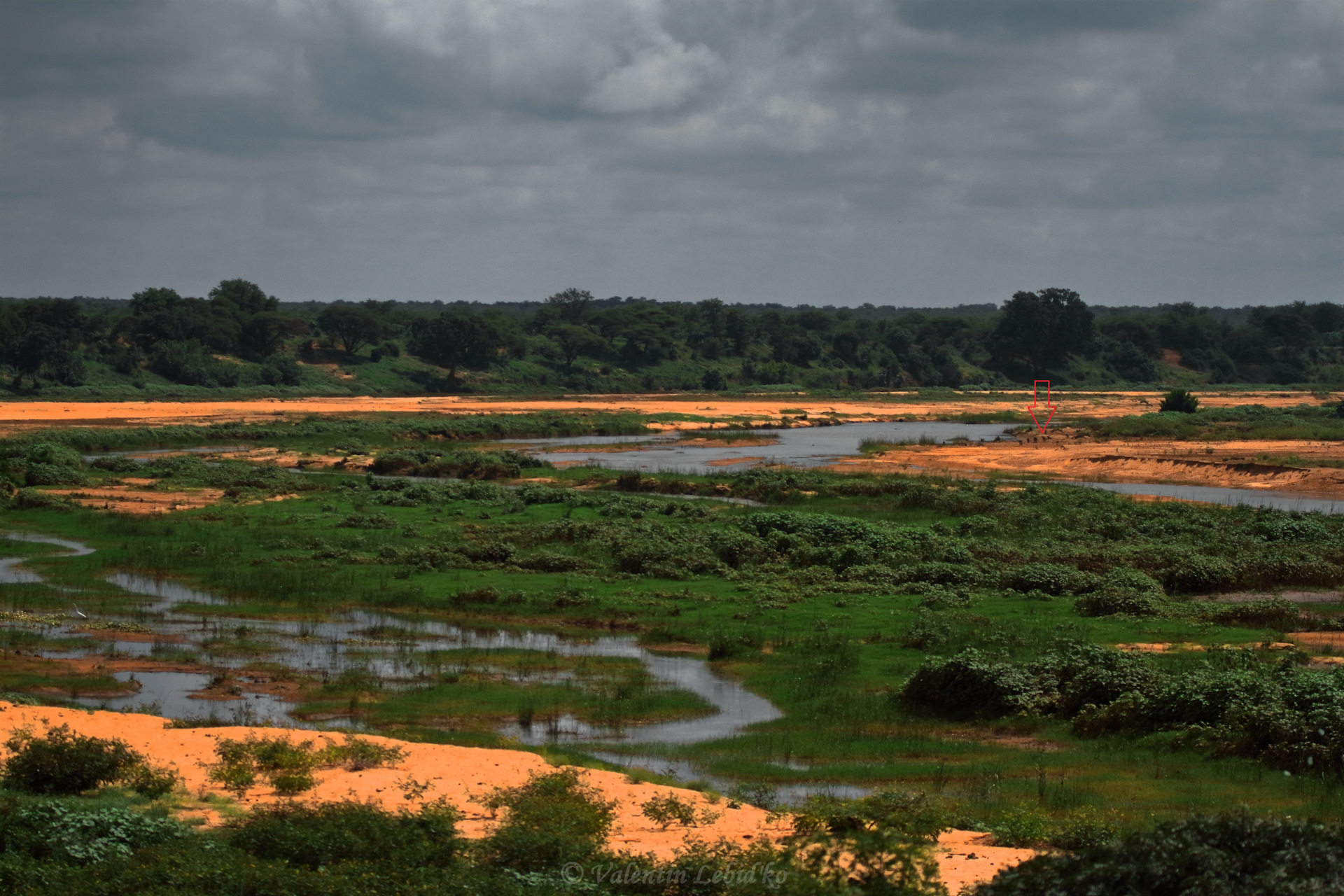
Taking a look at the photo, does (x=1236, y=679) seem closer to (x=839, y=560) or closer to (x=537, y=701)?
(x=537, y=701)

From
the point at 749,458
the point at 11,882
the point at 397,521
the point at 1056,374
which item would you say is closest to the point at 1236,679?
the point at 11,882

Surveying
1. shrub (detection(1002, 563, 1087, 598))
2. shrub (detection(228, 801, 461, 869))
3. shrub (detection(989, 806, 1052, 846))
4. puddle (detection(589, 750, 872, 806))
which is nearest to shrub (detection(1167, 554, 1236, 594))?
shrub (detection(1002, 563, 1087, 598))

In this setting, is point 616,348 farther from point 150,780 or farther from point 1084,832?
point 1084,832

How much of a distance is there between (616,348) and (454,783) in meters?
129

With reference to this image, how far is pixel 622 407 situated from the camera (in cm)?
9612

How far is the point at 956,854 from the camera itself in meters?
11.2

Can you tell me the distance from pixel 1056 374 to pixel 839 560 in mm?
126201

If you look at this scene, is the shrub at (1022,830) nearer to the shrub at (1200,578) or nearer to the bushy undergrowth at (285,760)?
the bushy undergrowth at (285,760)

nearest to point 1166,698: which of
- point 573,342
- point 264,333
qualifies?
point 264,333

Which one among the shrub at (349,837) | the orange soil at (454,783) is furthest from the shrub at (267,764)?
the shrub at (349,837)

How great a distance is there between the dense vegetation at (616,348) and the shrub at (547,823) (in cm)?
9138

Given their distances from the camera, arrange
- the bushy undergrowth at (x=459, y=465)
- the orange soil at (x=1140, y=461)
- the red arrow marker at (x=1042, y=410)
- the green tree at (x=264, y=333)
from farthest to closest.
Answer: the green tree at (x=264, y=333)
the red arrow marker at (x=1042, y=410)
the bushy undergrowth at (x=459, y=465)
the orange soil at (x=1140, y=461)

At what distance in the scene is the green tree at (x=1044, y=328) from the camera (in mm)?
145750

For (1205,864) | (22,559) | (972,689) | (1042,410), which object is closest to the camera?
(1205,864)
